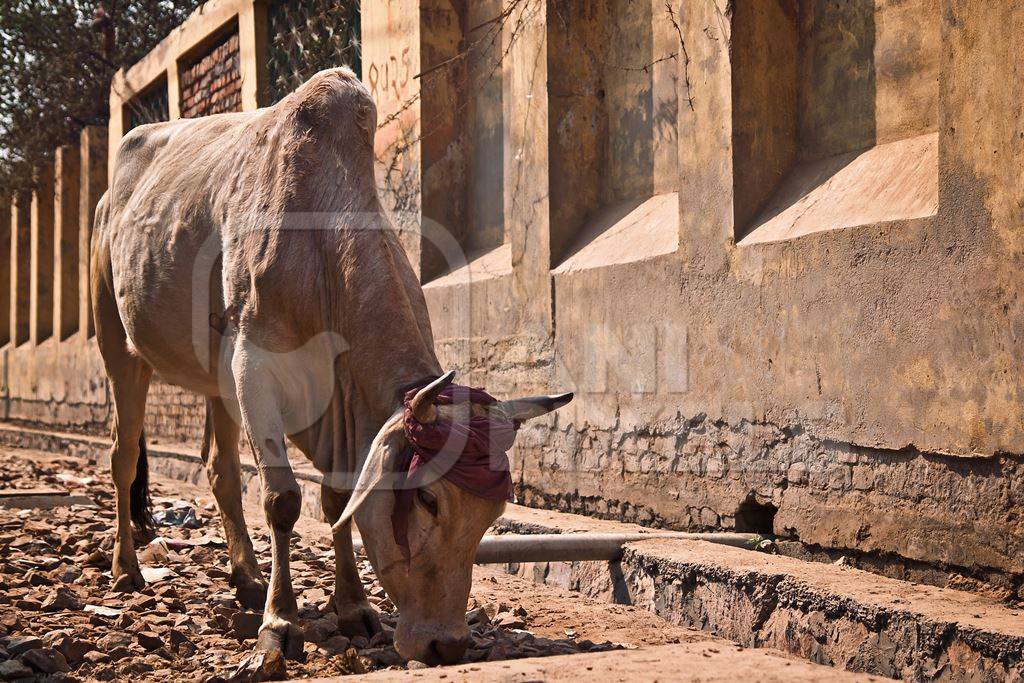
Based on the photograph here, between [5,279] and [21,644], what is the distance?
22934 mm

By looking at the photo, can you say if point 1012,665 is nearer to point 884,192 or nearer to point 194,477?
point 884,192

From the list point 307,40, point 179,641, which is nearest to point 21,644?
point 179,641

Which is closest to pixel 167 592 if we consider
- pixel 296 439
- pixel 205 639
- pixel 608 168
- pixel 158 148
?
pixel 205 639

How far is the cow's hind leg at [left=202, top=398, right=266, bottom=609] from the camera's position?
5324 mm

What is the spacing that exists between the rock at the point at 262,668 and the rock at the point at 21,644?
79cm

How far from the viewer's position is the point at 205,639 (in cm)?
448

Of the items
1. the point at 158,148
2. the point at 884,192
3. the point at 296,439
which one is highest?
the point at 158,148

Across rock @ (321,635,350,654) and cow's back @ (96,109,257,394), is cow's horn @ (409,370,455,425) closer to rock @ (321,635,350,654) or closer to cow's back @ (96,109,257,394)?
rock @ (321,635,350,654)

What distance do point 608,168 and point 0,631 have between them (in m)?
4.87

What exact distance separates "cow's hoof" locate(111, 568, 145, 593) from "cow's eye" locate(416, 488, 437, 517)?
240 centimetres

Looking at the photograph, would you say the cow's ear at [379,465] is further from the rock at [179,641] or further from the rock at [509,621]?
the rock at [509,621]

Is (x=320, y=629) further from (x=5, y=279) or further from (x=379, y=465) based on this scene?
A: (x=5, y=279)

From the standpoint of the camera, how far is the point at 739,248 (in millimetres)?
5734

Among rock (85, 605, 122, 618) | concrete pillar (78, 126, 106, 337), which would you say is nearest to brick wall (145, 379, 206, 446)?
concrete pillar (78, 126, 106, 337)
